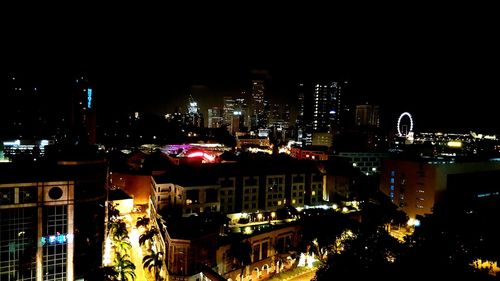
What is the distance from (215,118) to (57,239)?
151 m

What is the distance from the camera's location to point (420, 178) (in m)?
37.7

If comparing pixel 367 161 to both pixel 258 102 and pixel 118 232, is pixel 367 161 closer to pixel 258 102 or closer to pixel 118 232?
pixel 118 232

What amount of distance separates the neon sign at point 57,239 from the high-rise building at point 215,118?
5699 inches

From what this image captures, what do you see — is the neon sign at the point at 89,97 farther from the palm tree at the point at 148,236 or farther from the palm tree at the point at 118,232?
the palm tree at the point at 148,236

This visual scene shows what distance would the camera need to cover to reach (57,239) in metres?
19.2

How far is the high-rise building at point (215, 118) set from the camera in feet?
545

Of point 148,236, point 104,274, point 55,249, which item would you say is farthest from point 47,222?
point 148,236

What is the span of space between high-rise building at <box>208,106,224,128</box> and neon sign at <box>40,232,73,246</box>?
5699 inches

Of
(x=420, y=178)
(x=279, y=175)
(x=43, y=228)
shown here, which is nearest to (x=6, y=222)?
(x=43, y=228)

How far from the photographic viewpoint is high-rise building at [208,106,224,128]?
545ft

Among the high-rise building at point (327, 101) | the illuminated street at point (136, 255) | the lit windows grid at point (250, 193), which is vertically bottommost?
the illuminated street at point (136, 255)

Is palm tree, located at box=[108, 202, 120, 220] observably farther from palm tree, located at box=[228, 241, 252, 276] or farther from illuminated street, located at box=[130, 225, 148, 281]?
palm tree, located at box=[228, 241, 252, 276]

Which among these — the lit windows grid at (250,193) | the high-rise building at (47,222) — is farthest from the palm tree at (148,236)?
the lit windows grid at (250,193)

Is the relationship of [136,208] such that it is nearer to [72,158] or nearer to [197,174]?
[197,174]
